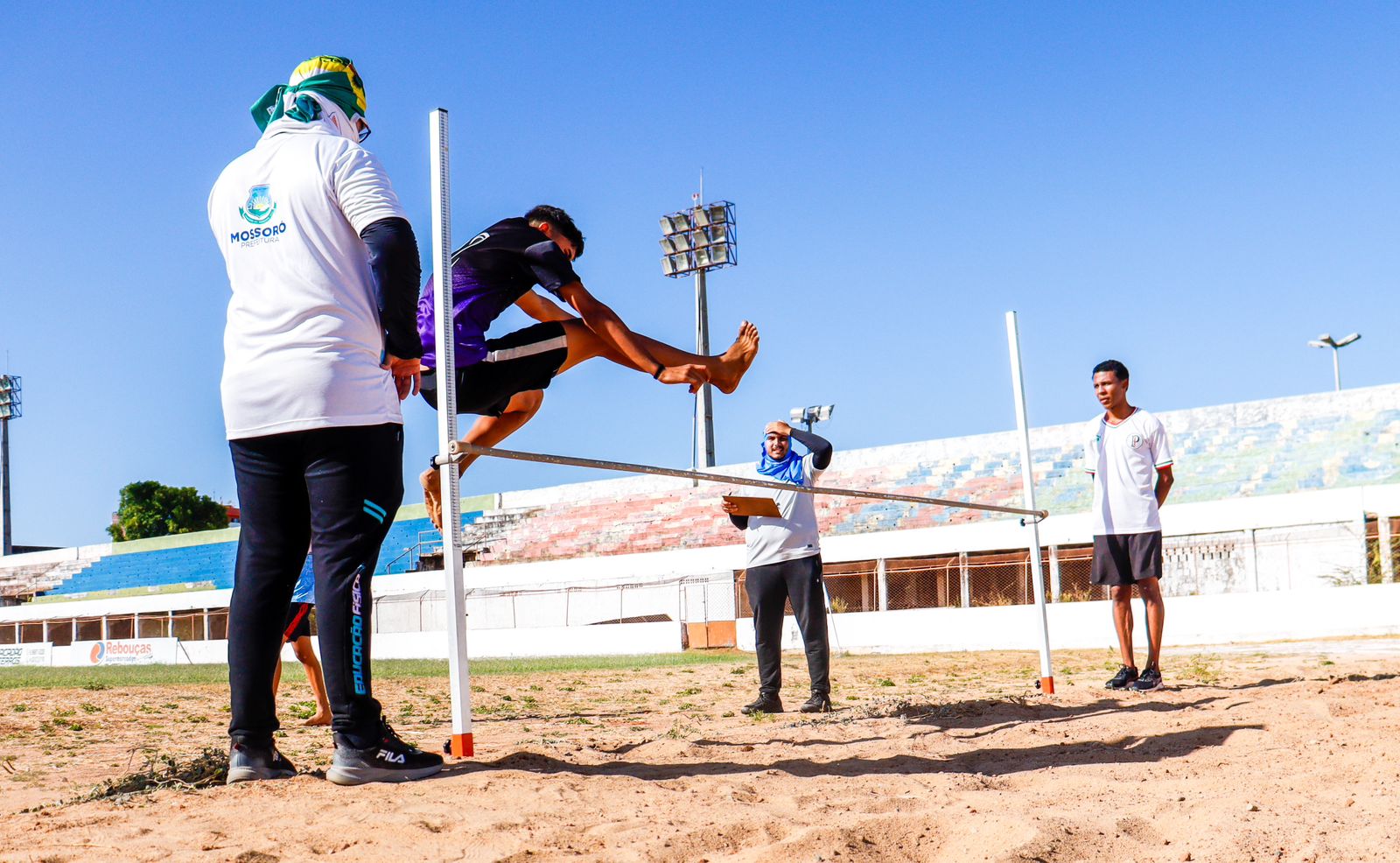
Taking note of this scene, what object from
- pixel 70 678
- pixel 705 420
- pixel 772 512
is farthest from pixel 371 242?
pixel 705 420

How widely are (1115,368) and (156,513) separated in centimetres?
6745

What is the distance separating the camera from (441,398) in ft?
12.5

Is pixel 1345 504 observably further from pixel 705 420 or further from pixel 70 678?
pixel 705 420

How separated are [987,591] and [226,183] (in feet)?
61.9

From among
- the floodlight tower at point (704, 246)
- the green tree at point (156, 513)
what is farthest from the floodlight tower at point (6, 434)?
the floodlight tower at point (704, 246)

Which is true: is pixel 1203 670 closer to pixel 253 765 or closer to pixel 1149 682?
pixel 1149 682

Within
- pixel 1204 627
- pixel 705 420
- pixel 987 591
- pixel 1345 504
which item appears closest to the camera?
pixel 1204 627

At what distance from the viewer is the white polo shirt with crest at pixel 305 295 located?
338 centimetres

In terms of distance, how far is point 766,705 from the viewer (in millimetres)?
6562

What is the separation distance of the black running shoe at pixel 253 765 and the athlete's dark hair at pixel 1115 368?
557 cm

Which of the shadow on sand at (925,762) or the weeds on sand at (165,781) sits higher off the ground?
the weeds on sand at (165,781)

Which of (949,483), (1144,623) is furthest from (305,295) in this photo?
(949,483)

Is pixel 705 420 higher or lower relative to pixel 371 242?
higher

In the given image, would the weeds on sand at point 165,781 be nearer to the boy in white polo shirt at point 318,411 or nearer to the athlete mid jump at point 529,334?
the boy in white polo shirt at point 318,411
